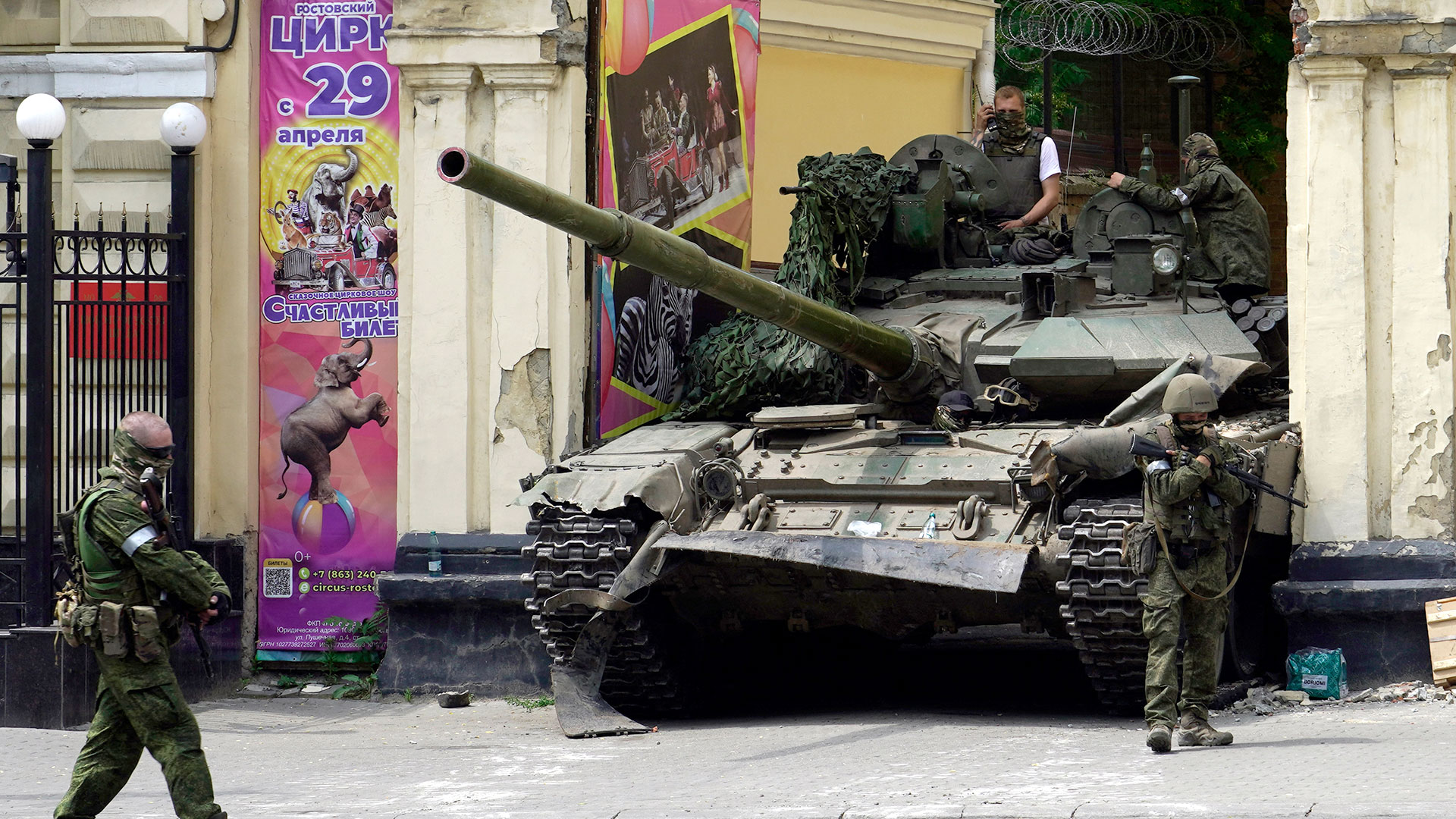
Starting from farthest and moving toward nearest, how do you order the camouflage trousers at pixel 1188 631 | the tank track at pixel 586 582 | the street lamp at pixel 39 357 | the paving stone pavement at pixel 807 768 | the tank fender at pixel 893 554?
the street lamp at pixel 39 357, the tank track at pixel 586 582, the tank fender at pixel 893 554, the camouflage trousers at pixel 1188 631, the paving stone pavement at pixel 807 768

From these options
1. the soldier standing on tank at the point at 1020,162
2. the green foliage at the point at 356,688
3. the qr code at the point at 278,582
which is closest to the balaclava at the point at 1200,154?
the soldier standing on tank at the point at 1020,162

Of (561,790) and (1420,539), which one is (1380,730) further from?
(561,790)

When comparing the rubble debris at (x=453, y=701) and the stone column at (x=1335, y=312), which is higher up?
the stone column at (x=1335, y=312)

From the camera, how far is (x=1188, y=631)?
838 centimetres

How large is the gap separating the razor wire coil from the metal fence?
28.0ft

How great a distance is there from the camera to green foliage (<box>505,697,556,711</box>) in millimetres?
10656

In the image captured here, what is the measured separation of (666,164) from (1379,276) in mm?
4408

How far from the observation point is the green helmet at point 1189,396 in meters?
8.20

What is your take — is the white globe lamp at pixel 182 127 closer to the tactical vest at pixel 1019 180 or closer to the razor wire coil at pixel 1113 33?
the tactical vest at pixel 1019 180

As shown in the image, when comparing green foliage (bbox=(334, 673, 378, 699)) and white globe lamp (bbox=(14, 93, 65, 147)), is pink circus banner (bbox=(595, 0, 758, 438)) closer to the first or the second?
green foliage (bbox=(334, 673, 378, 699))

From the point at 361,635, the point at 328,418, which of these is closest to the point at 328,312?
the point at 328,418

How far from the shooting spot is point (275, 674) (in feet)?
37.9

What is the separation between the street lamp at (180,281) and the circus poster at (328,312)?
63 centimetres

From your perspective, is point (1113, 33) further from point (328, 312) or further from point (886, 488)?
point (886, 488)
